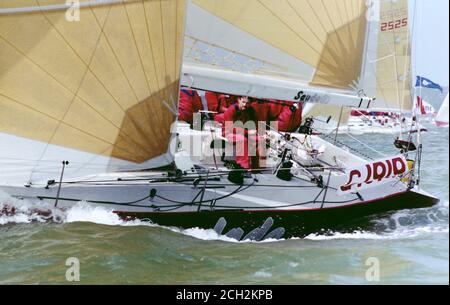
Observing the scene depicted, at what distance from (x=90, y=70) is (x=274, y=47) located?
1983mm

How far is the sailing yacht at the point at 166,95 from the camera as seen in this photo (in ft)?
18.1

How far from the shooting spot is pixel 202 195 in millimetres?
6070

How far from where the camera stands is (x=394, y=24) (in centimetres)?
1366

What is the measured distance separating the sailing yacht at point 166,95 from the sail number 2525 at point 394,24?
7572mm

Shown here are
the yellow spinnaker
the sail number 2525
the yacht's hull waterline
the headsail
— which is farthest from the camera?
the sail number 2525

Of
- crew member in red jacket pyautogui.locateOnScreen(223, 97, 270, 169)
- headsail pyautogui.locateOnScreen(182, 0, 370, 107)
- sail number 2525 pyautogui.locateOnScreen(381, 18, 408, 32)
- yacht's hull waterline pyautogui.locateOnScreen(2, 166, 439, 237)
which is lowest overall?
yacht's hull waterline pyautogui.locateOnScreen(2, 166, 439, 237)

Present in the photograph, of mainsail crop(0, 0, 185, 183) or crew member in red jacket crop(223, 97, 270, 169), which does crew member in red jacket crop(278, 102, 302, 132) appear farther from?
mainsail crop(0, 0, 185, 183)

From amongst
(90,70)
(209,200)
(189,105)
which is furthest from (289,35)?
(189,105)

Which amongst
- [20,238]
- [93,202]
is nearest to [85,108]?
[93,202]

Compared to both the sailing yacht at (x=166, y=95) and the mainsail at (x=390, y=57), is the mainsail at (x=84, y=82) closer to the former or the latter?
the sailing yacht at (x=166, y=95)

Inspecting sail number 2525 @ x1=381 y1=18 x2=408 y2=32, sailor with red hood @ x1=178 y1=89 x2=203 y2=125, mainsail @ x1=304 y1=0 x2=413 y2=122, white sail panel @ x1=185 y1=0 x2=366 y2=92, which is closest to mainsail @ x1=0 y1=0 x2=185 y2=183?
white sail panel @ x1=185 y1=0 x2=366 y2=92

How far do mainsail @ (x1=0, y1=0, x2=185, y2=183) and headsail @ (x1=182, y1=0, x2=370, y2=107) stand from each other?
0.87ft

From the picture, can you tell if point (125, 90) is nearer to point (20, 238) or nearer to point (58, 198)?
point (58, 198)

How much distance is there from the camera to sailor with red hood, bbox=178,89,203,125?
8.71 meters
